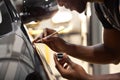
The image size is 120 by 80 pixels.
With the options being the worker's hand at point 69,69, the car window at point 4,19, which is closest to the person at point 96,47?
the worker's hand at point 69,69

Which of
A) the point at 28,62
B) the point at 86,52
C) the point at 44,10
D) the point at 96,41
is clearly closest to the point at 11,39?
the point at 28,62

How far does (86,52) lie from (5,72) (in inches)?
37.1

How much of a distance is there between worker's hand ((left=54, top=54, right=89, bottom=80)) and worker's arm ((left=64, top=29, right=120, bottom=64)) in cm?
34

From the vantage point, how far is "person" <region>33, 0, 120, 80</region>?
4.20 ft

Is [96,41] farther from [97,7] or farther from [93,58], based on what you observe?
[97,7]

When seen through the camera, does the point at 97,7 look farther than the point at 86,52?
No

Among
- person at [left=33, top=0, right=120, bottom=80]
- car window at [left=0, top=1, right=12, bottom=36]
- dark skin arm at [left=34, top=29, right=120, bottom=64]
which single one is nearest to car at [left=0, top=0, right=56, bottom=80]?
car window at [left=0, top=1, right=12, bottom=36]

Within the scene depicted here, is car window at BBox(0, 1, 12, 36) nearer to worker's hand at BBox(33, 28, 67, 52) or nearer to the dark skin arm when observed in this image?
worker's hand at BBox(33, 28, 67, 52)

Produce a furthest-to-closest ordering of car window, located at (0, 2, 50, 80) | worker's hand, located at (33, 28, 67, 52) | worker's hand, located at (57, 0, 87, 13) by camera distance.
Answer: worker's hand, located at (33, 28, 67, 52), worker's hand, located at (57, 0, 87, 13), car window, located at (0, 2, 50, 80)

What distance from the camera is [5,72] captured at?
2.83 feet

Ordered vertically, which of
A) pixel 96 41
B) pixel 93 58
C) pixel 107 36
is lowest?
pixel 96 41

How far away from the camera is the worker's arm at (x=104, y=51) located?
1.69 m

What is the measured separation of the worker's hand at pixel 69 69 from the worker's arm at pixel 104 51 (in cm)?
34

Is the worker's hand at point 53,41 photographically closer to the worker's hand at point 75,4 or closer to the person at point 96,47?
the person at point 96,47
